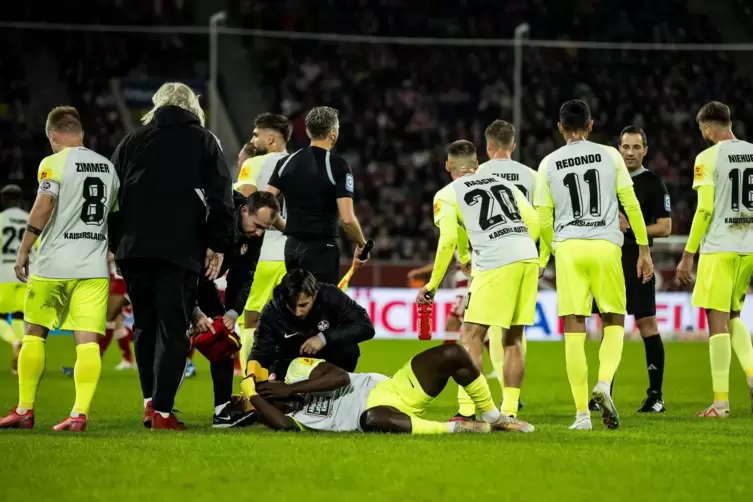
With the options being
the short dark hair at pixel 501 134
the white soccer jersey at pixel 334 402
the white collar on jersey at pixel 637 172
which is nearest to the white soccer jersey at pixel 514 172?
the short dark hair at pixel 501 134

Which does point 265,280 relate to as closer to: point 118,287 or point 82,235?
point 82,235

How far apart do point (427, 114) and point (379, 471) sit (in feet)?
79.7

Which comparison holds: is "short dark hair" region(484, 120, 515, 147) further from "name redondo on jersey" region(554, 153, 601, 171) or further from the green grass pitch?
the green grass pitch

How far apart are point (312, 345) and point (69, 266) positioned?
5.93ft

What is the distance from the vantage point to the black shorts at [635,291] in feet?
35.9

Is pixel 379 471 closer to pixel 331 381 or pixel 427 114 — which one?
pixel 331 381

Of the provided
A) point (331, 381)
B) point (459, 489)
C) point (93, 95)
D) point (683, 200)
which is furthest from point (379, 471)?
point (93, 95)

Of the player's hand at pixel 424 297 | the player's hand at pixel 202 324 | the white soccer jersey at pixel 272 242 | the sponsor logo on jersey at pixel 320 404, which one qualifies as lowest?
the sponsor logo on jersey at pixel 320 404

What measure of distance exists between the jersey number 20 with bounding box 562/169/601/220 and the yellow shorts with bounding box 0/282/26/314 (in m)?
8.26

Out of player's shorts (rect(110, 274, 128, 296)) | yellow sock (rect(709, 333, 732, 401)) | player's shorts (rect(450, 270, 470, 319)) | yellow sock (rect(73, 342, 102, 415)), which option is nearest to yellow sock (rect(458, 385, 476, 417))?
yellow sock (rect(709, 333, 732, 401))

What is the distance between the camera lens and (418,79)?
101 feet

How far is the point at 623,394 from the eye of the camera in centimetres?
1254

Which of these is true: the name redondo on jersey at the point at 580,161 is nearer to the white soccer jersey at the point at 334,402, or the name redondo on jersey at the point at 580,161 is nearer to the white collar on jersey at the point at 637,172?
the white soccer jersey at the point at 334,402

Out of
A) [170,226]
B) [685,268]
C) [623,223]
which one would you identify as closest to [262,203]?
[170,226]
